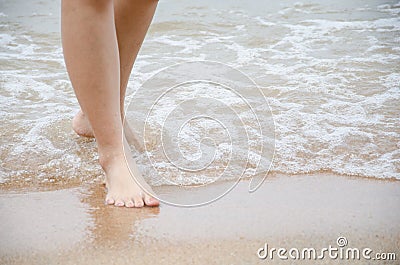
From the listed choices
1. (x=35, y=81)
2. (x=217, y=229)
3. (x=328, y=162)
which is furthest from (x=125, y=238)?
(x=35, y=81)

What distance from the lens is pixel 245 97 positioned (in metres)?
2.71

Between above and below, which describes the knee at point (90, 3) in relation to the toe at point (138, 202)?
above

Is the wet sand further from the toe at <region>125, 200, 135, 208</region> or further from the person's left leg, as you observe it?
the person's left leg

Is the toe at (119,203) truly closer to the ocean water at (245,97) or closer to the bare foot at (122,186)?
the bare foot at (122,186)

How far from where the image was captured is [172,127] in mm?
2352

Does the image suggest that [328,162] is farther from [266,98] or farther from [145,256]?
[145,256]

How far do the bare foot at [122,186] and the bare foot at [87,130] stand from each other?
0.37m

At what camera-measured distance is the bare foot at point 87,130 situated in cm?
214

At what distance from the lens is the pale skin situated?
1549 millimetres

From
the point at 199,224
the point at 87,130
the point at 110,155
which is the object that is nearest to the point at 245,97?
the point at 87,130

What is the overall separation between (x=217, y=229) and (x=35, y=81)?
1744mm

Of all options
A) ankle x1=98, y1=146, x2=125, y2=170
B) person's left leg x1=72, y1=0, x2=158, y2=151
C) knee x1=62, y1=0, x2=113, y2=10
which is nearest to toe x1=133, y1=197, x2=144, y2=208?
ankle x1=98, y1=146, x2=125, y2=170

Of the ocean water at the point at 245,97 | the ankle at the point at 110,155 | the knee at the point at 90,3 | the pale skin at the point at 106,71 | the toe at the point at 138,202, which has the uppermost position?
the knee at the point at 90,3

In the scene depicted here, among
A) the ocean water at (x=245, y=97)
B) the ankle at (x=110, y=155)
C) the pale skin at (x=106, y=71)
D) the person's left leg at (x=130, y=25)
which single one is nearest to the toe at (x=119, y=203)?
the pale skin at (x=106, y=71)
